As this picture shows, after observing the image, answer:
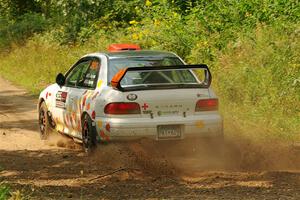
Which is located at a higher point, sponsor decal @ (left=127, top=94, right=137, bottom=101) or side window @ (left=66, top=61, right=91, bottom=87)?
side window @ (left=66, top=61, right=91, bottom=87)

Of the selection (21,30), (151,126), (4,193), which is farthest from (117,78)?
(21,30)

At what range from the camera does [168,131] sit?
10039 mm

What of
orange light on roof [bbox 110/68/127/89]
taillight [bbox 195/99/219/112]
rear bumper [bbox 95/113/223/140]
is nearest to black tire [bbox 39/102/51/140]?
rear bumper [bbox 95/113/223/140]

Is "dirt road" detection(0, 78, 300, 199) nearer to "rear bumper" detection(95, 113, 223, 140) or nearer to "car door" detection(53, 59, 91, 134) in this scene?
"rear bumper" detection(95, 113, 223, 140)

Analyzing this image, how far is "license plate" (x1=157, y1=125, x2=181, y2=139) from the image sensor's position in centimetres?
1001

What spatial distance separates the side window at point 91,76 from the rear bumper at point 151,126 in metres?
0.90

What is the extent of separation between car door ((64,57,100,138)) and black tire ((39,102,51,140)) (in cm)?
101

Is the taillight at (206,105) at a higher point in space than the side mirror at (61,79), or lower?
lower

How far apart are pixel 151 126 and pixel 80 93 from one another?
1.65 m

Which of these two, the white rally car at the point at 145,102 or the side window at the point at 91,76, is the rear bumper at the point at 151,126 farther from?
the side window at the point at 91,76

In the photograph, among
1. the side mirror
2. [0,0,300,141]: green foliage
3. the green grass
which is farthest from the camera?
[0,0,300,141]: green foliage

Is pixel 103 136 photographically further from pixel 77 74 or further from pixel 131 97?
pixel 77 74

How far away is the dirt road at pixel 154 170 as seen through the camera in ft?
27.1

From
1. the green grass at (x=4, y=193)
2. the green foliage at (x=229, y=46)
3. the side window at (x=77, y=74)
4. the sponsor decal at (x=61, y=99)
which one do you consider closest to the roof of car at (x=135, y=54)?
the side window at (x=77, y=74)
